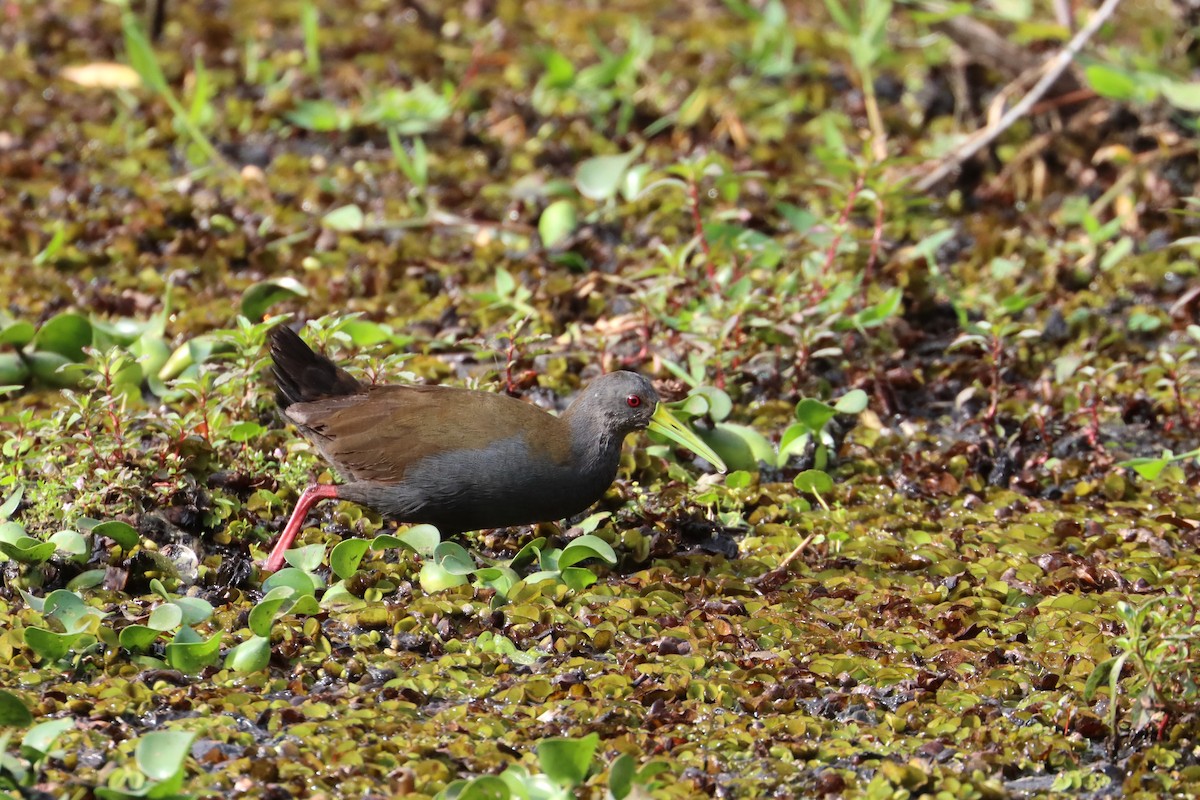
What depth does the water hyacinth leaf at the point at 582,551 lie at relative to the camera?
15.6 ft

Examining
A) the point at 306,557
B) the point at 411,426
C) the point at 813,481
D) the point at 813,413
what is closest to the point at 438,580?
the point at 306,557

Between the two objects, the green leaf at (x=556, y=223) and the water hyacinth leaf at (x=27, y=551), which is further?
the green leaf at (x=556, y=223)

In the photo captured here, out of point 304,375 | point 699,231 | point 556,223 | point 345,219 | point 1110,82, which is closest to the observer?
→ point 304,375

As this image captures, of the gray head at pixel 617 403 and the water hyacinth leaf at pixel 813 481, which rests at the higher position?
the gray head at pixel 617 403

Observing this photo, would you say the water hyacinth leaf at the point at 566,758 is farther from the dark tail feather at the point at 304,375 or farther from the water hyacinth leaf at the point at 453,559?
the dark tail feather at the point at 304,375

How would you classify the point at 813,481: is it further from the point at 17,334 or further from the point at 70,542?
the point at 17,334

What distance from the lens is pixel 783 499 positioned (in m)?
5.58

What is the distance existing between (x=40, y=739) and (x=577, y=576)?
1.70m

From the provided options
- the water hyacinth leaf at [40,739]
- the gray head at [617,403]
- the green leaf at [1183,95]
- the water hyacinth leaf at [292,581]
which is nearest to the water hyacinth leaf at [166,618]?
the water hyacinth leaf at [292,581]

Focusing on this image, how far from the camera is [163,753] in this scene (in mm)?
3668

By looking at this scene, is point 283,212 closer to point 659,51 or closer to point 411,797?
point 659,51

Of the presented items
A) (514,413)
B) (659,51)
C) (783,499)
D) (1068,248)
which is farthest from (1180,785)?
(659,51)

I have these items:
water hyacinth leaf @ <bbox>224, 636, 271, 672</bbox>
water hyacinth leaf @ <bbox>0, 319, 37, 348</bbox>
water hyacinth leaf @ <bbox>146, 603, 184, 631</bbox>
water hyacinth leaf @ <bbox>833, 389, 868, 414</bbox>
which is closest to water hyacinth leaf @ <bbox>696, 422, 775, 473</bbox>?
water hyacinth leaf @ <bbox>833, 389, 868, 414</bbox>

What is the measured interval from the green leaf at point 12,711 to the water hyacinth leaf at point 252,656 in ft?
Result: 1.95
